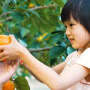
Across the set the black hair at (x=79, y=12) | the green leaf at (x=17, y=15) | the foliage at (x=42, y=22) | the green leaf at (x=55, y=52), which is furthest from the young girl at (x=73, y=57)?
the green leaf at (x=17, y=15)

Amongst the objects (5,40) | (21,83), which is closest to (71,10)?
(5,40)

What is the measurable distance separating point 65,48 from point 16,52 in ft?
2.02

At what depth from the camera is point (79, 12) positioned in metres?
1.38

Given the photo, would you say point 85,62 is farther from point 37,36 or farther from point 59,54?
point 37,36

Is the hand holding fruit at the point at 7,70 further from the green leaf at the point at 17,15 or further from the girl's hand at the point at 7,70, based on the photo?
the green leaf at the point at 17,15

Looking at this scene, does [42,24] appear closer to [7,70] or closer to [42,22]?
[42,22]

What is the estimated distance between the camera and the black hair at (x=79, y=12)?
136 cm

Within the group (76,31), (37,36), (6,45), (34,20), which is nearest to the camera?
(6,45)

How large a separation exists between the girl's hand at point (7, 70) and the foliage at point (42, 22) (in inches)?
15.2

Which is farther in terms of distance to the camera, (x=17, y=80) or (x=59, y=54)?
(x=59, y=54)

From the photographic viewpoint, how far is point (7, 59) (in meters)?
1.25

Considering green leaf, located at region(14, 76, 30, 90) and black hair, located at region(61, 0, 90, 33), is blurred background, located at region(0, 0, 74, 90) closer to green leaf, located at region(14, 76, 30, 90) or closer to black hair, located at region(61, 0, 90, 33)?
black hair, located at region(61, 0, 90, 33)

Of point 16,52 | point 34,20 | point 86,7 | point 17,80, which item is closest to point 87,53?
point 86,7

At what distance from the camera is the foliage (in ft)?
5.97
